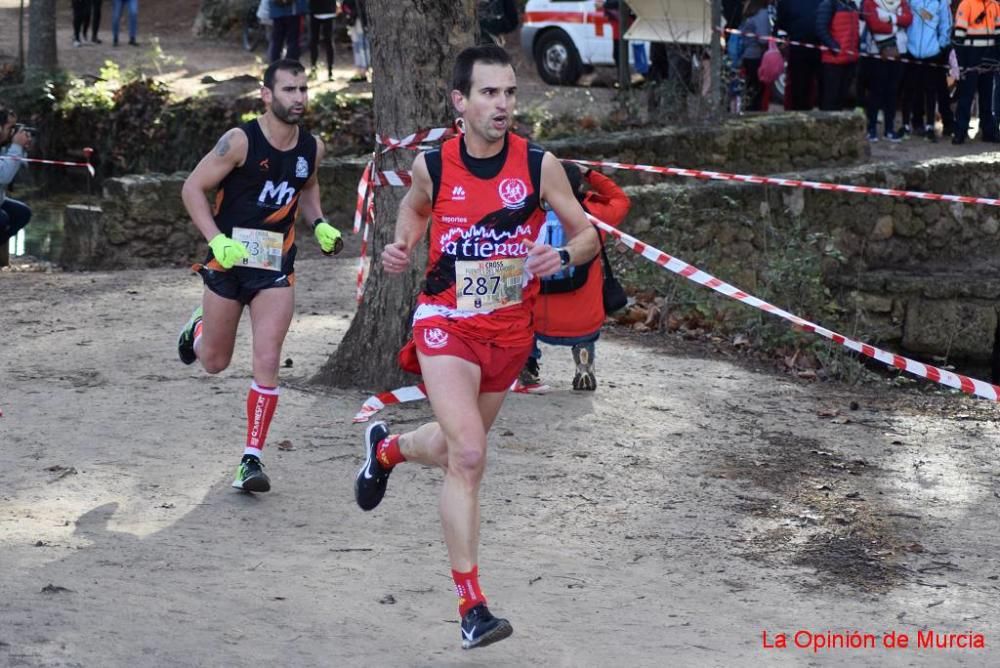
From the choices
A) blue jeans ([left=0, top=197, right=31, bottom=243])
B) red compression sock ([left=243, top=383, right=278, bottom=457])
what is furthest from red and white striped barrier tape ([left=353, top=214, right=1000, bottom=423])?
blue jeans ([left=0, top=197, right=31, bottom=243])

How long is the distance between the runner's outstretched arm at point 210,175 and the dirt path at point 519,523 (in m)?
1.21

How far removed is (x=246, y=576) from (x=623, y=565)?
152 centimetres

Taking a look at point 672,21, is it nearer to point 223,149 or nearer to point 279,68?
point 279,68

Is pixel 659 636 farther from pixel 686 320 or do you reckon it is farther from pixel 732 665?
pixel 686 320

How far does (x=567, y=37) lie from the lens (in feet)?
70.0

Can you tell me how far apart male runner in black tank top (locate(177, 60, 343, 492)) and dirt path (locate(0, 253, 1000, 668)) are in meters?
0.52

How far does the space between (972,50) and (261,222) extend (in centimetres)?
1222

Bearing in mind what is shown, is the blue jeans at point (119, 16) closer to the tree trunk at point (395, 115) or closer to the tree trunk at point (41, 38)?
the tree trunk at point (41, 38)

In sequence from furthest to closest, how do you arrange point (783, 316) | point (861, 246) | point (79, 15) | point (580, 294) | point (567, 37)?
point (79, 15) < point (567, 37) < point (861, 246) < point (580, 294) < point (783, 316)

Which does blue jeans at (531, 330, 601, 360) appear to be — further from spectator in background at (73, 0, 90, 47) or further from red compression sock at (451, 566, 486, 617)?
spectator in background at (73, 0, 90, 47)

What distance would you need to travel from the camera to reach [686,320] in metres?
11.2

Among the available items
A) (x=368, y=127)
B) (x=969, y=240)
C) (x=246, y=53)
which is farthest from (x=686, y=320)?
(x=246, y=53)

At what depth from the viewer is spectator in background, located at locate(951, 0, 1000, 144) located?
16781 mm

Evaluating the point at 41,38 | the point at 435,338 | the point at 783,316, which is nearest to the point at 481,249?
the point at 435,338
